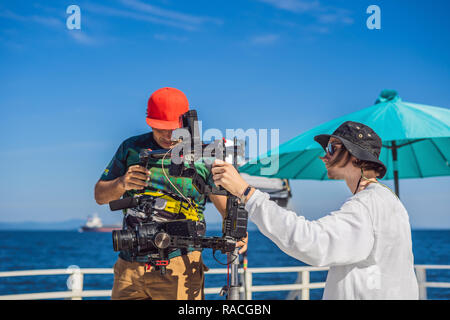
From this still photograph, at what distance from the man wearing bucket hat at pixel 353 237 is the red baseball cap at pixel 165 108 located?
82 centimetres

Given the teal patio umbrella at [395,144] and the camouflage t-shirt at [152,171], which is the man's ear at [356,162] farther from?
the teal patio umbrella at [395,144]

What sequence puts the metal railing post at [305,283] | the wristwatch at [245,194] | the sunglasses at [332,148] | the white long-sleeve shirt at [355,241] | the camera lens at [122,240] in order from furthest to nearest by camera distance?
the metal railing post at [305,283] → the camera lens at [122,240] → the sunglasses at [332,148] → the wristwatch at [245,194] → the white long-sleeve shirt at [355,241]

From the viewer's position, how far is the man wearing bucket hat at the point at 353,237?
1699 mm

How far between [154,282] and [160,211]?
0.41 metres

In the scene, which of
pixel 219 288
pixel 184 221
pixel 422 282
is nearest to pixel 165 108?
pixel 184 221

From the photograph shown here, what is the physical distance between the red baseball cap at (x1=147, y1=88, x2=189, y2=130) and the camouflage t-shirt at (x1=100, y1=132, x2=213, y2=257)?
21cm

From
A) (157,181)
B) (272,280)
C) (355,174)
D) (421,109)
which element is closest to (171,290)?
(157,181)

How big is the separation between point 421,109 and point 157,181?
4.01m

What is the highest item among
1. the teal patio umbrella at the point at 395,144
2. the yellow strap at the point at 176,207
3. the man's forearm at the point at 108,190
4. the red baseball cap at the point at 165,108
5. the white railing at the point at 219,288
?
the teal patio umbrella at the point at 395,144

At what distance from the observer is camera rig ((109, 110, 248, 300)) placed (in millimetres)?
2045

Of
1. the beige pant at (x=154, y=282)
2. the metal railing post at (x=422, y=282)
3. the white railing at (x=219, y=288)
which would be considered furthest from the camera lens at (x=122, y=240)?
the metal railing post at (x=422, y=282)

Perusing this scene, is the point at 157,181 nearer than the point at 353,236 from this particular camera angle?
No
